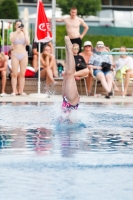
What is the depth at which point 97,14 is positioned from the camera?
203 ft

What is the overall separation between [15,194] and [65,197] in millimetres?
416

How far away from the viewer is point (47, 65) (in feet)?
66.9

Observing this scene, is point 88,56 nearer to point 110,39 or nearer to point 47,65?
point 47,65

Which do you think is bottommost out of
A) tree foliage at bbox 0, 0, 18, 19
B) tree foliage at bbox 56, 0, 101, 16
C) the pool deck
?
the pool deck

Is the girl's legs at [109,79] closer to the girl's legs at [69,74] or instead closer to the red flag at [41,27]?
the red flag at [41,27]

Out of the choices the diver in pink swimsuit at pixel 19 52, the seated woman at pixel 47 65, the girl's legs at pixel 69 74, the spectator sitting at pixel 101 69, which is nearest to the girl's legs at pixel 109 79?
the spectator sitting at pixel 101 69

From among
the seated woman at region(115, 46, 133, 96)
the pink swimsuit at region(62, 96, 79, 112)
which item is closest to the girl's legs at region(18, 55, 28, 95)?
the seated woman at region(115, 46, 133, 96)

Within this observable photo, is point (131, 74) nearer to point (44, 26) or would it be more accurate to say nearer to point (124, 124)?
point (44, 26)

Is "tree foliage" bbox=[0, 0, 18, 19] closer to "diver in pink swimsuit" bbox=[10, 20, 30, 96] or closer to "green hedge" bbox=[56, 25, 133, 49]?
"green hedge" bbox=[56, 25, 133, 49]

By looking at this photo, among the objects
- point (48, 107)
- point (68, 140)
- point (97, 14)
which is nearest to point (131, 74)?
point (48, 107)

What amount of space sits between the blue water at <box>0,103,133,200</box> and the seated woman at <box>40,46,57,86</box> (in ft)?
19.8

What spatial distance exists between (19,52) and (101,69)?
80.9 inches

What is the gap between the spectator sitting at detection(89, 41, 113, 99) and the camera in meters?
19.6

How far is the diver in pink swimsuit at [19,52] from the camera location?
1927 centimetres
